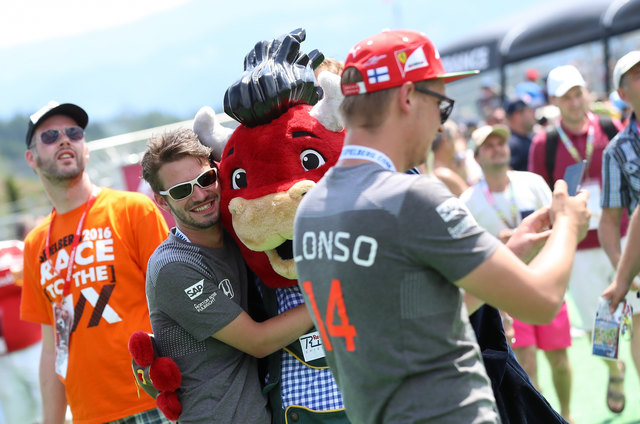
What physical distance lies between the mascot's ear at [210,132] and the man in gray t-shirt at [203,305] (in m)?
0.14

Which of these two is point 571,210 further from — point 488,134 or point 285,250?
point 488,134

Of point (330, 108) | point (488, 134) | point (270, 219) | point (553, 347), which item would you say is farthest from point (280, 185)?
point (488, 134)

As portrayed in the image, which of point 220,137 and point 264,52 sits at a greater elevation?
point 264,52

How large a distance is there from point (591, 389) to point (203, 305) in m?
4.47

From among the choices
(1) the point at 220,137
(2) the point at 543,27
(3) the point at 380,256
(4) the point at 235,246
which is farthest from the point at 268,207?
(2) the point at 543,27

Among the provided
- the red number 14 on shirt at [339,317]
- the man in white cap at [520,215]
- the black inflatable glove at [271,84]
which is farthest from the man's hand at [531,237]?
the man in white cap at [520,215]

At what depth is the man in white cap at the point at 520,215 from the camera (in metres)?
5.69

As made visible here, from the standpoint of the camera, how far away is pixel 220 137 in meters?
3.44

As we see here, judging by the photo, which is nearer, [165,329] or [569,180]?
[569,180]

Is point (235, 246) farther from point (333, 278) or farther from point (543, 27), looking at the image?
point (543, 27)

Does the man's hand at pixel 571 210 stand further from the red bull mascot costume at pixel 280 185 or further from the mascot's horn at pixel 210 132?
the mascot's horn at pixel 210 132

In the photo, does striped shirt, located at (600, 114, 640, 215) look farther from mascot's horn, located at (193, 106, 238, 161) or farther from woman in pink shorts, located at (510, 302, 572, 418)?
mascot's horn, located at (193, 106, 238, 161)

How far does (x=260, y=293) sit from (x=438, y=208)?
1.43 m

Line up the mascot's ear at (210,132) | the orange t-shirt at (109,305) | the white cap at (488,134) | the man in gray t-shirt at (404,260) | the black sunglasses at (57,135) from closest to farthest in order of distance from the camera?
the man in gray t-shirt at (404,260)
the mascot's ear at (210,132)
the orange t-shirt at (109,305)
the black sunglasses at (57,135)
the white cap at (488,134)
